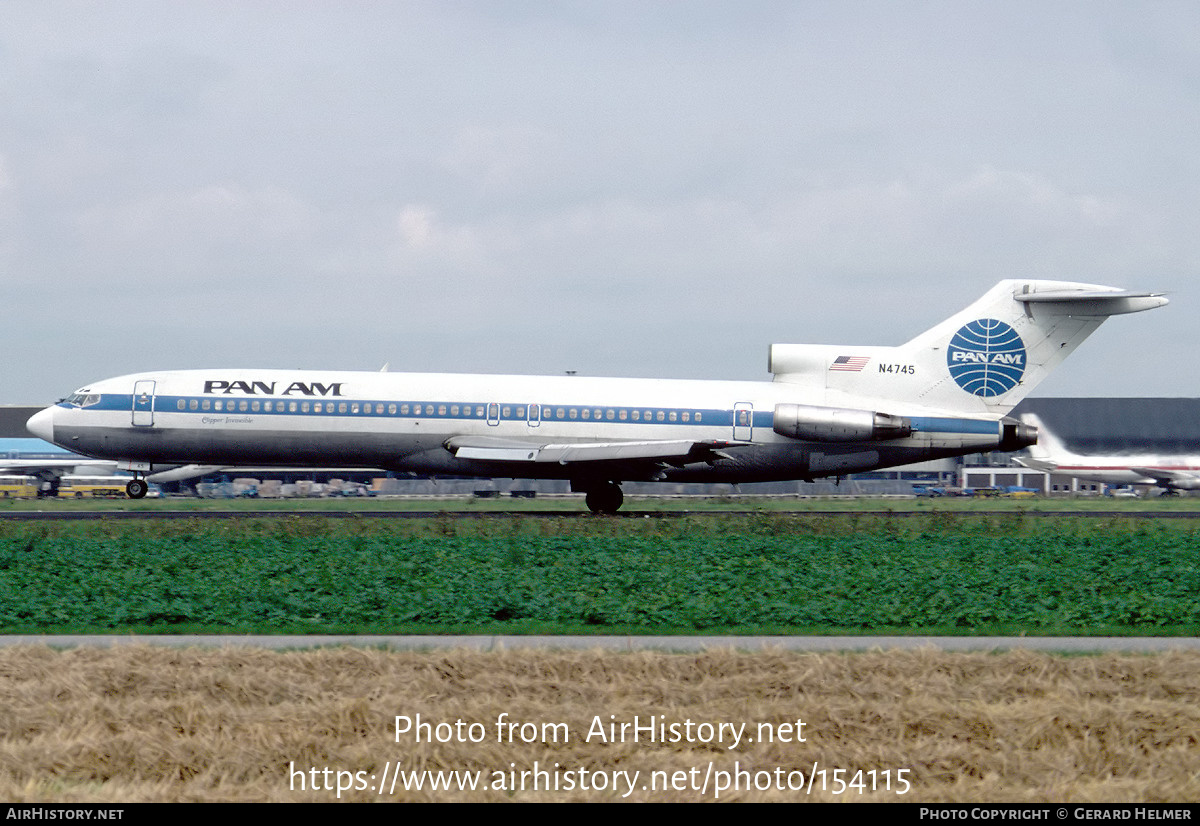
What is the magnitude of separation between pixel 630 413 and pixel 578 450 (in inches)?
76.1

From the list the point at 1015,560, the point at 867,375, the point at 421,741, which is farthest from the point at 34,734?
the point at 867,375

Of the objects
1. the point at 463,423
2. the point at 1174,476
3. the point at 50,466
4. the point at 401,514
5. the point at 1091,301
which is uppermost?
the point at 1091,301

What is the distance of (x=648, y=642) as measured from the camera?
43.8 feet

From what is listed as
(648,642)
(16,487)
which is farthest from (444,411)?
(16,487)

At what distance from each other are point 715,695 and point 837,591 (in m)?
6.97

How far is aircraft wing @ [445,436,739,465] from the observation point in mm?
31844

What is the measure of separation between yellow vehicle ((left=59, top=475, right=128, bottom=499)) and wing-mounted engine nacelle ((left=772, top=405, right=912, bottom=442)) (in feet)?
131

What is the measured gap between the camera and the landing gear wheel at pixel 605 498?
34031mm

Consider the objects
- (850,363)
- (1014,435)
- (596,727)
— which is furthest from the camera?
(850,363)

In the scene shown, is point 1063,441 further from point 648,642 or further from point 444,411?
point 648,642

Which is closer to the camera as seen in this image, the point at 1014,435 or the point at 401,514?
the point at 1014,435

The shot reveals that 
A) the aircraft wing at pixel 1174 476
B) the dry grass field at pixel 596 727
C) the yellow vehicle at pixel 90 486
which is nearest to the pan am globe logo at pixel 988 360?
the dry grass field at pixel 596 727

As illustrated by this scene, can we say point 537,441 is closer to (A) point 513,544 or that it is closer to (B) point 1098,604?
(A) point 513,544

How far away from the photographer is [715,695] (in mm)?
10414
